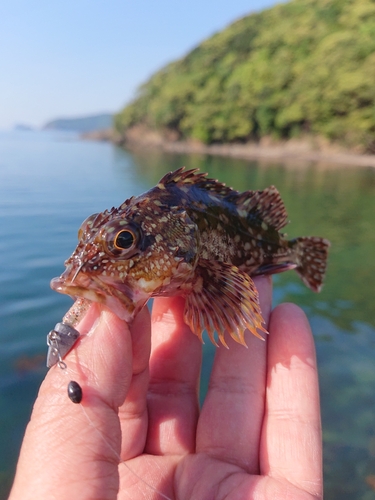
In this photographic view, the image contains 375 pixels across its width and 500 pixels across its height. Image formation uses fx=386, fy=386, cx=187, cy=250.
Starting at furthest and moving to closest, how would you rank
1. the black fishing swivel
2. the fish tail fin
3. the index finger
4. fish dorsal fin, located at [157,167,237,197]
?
the fish tail fin, fish dorsal fin, located at [157,167,237,197], the index finger, the black fishing swivel

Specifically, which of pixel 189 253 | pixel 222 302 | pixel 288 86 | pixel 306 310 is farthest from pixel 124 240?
pixel 288 86

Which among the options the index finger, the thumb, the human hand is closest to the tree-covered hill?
the index finger

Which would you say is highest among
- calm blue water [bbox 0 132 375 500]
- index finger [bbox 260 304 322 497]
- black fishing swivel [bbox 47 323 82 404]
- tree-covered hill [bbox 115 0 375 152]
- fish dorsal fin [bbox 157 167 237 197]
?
tree-covered hill [bbox 115 0 375 152]

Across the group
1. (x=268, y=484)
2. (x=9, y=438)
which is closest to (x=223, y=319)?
(x=268, y=484)

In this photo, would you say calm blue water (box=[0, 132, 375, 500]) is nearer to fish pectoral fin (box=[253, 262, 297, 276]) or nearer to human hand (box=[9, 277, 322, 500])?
human hand (box=[9, 277, 322, 500])

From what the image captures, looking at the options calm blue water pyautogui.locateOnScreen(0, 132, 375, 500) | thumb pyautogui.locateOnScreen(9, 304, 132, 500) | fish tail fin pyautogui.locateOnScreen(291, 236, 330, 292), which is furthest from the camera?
calm blue water pyautogui.locateOnScreen(0, 132, 375, 500)

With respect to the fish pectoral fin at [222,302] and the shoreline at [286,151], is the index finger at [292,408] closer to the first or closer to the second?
the fish pectoral fin at [222,302]

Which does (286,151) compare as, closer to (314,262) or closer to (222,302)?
(314,262)

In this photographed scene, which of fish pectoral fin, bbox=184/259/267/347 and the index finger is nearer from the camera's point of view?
the index finger
